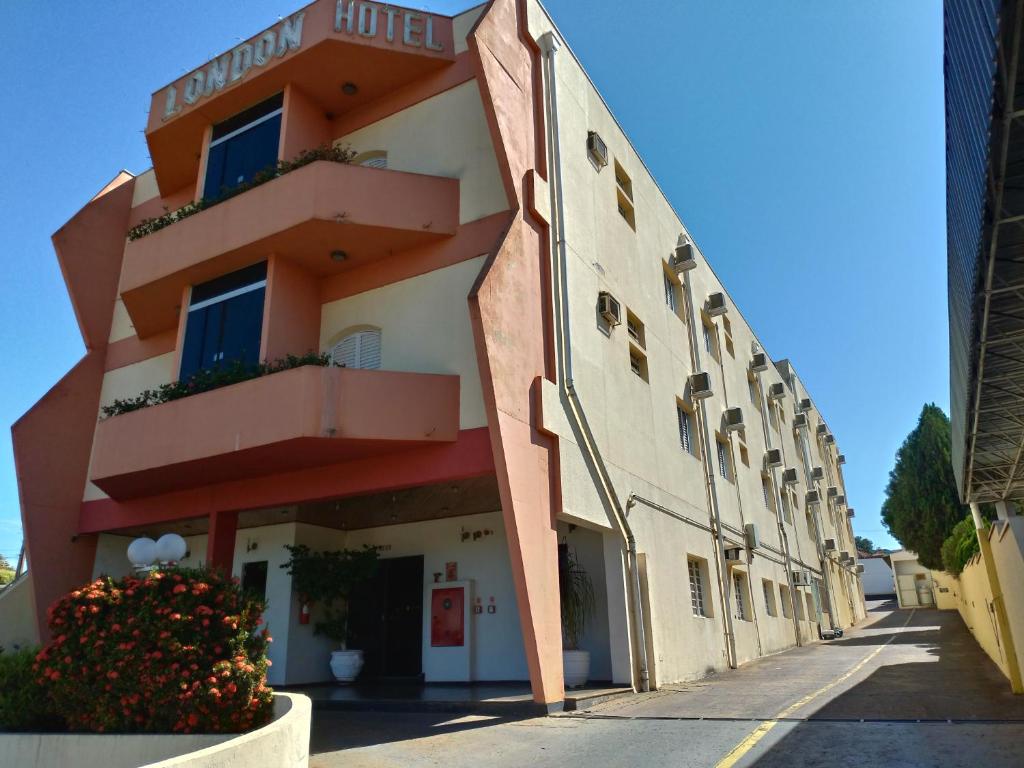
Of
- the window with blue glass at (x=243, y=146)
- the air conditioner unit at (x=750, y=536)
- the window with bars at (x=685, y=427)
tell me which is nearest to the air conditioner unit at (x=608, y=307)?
the window with bars at (x=685, y=427)

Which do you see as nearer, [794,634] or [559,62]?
[559,62]

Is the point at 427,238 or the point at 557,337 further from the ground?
the point at 427,238

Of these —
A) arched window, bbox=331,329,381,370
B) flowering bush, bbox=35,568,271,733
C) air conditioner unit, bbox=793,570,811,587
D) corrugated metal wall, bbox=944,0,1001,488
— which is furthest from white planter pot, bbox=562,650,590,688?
air conditioner unit, bbox=793,570,811,587

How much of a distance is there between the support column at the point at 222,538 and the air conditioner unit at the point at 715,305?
588 inches

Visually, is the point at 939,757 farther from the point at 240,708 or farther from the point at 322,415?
the point at 322,415

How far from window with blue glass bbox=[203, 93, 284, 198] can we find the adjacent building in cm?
8

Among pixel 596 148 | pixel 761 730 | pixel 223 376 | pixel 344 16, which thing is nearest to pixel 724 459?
pixel 596 148

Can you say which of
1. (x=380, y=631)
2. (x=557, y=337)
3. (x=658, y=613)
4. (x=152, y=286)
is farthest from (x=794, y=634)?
(x=152, y=286)

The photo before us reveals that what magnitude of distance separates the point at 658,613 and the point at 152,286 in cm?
1184

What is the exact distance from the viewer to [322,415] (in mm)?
10609

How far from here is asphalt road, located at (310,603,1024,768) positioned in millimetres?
6559

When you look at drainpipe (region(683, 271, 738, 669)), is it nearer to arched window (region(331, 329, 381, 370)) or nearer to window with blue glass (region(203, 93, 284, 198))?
arched window (region(331, 329, 381, 370))

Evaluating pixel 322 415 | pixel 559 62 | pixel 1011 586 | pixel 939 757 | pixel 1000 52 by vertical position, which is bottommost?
pixel 939 757

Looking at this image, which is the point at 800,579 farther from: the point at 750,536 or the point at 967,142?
the point at 967,142
